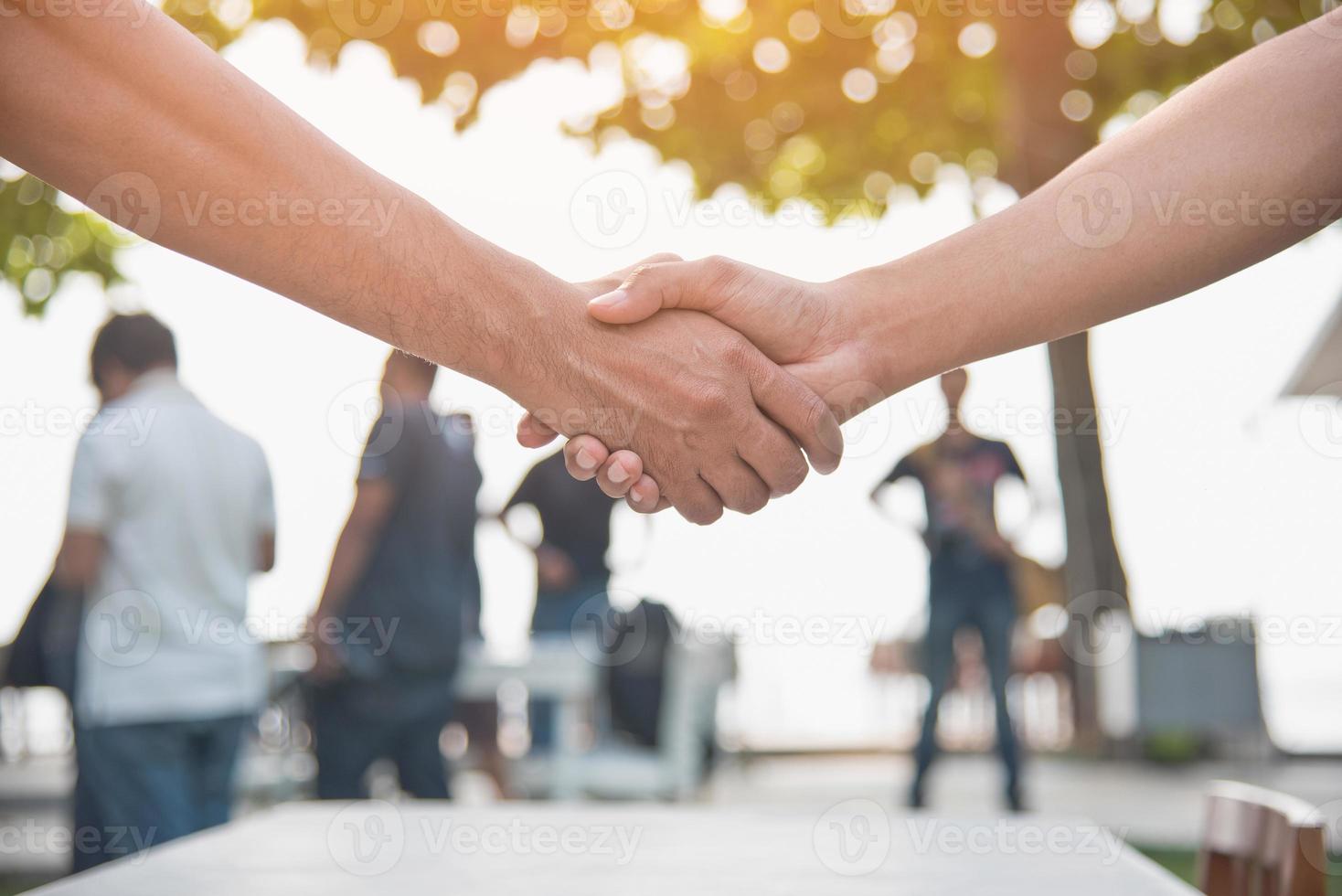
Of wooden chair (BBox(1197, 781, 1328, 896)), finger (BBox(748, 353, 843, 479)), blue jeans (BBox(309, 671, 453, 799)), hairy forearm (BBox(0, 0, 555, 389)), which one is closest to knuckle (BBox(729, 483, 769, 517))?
finger (BBox(748, 353, 843, 479))

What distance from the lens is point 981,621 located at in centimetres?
480

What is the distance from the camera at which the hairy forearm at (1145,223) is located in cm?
165

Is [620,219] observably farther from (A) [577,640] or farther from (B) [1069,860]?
(B) [1069,860]

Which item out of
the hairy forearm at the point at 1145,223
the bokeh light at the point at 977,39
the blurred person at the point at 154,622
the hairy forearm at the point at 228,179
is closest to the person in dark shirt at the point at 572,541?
the blurred person at the point at 154,622

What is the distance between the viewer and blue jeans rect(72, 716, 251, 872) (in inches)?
108

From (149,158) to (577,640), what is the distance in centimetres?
311

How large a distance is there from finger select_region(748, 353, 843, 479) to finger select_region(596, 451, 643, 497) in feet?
0.84

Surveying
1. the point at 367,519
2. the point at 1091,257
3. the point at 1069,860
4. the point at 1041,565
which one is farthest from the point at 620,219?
the point at 1041,565

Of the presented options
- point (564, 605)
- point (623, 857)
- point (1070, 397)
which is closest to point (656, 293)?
point (623, 857)

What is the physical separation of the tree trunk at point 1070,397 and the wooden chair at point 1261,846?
5315mm

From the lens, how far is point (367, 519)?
3.44m

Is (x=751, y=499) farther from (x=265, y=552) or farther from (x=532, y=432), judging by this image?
(x=265, y=552)

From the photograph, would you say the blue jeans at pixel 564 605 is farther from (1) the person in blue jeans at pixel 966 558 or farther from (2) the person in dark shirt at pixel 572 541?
(1) the person in blue jeans at pixel 966 558

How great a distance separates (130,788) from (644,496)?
1450 millimetres
